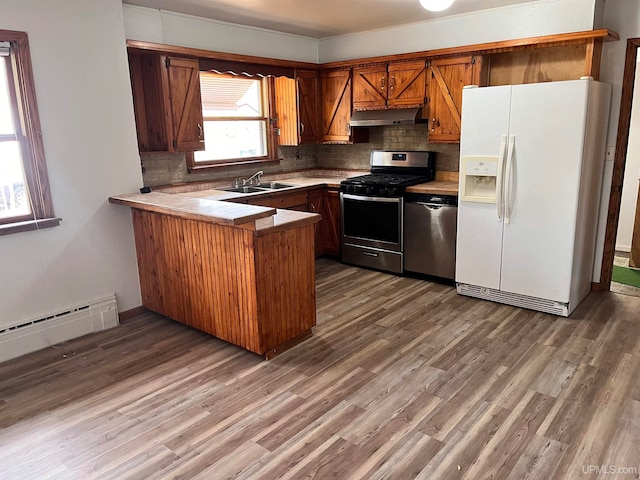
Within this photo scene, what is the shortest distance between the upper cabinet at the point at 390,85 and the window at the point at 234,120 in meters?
1.09

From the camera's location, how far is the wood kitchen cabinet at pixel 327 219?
527 cm

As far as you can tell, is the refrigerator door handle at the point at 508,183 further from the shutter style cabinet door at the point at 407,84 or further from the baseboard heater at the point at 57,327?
the baseboard heater at the point at 57,327

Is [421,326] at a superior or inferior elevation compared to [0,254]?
inferior

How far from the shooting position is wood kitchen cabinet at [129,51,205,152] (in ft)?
13.4

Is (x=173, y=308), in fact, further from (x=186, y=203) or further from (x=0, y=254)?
(x=0, y=254)

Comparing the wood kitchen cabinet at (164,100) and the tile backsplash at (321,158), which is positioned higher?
the wood kitchen cabinet at (164,100)

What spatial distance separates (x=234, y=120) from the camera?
5164 mm

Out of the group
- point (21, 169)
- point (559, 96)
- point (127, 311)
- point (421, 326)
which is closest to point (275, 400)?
point (421, 326)

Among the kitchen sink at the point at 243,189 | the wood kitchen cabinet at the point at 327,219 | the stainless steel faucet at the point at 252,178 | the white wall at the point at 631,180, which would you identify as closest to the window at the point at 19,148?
the kitchen sink at the point at 243,189

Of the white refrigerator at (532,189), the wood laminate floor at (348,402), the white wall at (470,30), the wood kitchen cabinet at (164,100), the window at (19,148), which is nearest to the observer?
the wood laminate floor at (348,402)

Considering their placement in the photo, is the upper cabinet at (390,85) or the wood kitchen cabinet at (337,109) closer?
the upper cabinet at (390,85)

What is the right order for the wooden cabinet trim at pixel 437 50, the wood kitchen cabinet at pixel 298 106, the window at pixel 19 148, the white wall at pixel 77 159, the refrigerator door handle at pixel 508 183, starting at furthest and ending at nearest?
the wood kitchen cabinet at pixel 298 106, the wooden cabinet trim at pixel 437 50, the refrigerator door handle at pixel 508 183, the white wall at pixel 77 159, the window at pixel 19 148

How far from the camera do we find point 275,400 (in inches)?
107

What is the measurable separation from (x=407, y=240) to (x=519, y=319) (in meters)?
1.36
